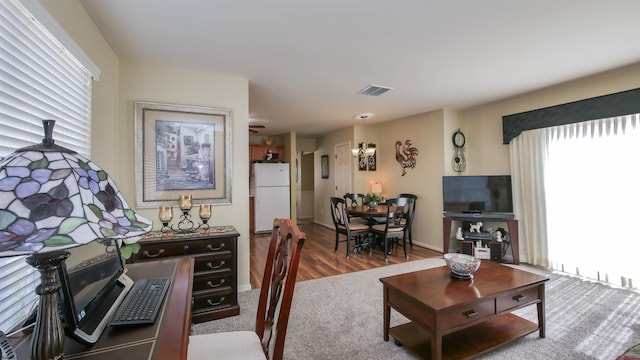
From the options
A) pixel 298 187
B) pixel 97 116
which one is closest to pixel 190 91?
pixel 97 116

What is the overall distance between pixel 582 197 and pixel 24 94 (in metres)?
5.10

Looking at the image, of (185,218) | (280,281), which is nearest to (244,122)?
(185,218)

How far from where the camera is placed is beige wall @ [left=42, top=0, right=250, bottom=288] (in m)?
1.91

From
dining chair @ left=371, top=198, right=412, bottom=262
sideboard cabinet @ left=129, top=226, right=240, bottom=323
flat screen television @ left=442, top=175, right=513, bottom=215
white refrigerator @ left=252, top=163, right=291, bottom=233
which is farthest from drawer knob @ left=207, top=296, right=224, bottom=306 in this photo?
white refrigerator @ left=252, top=163, right=291, bottom=233

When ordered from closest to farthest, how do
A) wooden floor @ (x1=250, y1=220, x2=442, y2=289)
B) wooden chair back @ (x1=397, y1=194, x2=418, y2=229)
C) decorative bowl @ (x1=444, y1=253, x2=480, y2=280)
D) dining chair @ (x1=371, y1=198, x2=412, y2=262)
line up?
1. decorative bowl @ (x1=444, y1=253, x2=480, y2=280)
2. wooden floor @ (x1=250, y1=220, x2=442, y2=289)
3. dining chair @ (x1=371, y1=198, x2=412, y2=262)
4. wooden chair back @ (x1=397, y1=194, x2=418, y2=229)

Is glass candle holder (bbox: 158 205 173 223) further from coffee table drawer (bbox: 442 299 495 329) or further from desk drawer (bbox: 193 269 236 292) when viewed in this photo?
coffee table drawer (bbox: 442 299 495 329)

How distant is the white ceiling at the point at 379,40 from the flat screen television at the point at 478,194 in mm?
1367

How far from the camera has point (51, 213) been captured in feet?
1.82

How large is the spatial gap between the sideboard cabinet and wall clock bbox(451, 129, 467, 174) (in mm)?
3897

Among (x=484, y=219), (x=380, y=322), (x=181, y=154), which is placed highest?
(x=181, y=154)

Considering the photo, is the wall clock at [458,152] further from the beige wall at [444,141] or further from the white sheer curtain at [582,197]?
the white sheer curtain at [582,197]

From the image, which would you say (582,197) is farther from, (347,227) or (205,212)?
(205,212)

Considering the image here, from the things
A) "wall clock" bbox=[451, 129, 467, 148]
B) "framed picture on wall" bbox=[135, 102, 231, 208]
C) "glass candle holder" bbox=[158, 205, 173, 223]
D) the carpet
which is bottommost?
the carpet

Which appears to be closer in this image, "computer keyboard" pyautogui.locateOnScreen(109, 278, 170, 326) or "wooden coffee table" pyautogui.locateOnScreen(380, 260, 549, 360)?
"computer keyboard" pyautogui.locateOnScreen(109, 278, 170, 326)
